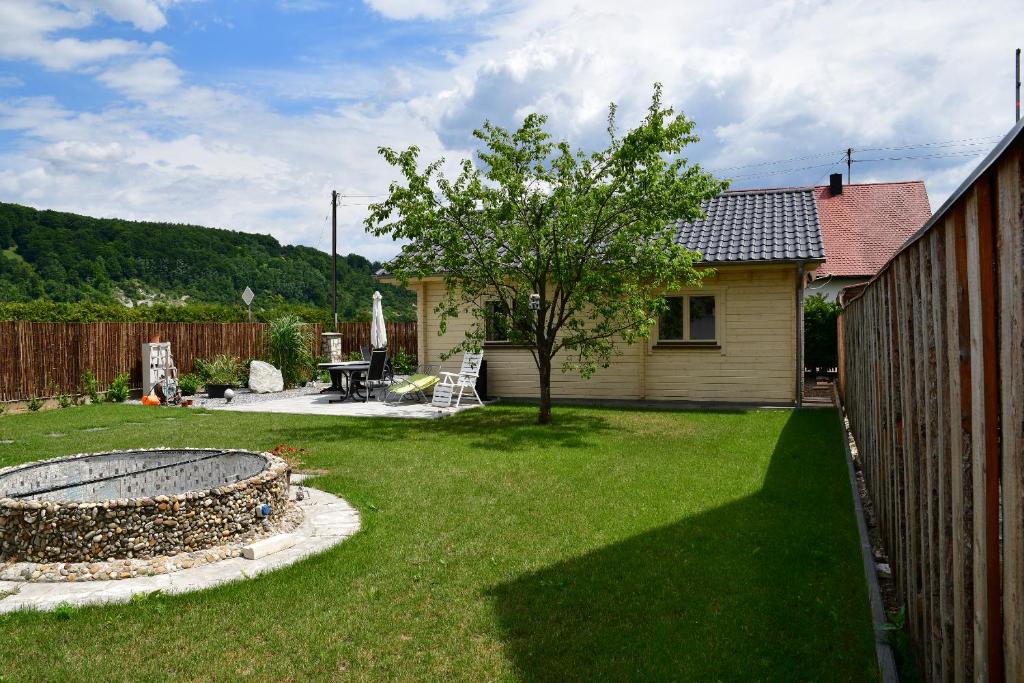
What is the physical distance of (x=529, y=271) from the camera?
416 inches

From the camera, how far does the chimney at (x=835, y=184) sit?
90.1 feet

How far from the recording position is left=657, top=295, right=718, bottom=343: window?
529 inches

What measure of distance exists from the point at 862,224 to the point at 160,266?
118 feet

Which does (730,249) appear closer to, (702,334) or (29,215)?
(702,334)

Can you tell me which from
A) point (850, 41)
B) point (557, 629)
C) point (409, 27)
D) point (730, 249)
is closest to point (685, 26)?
point (850, 41)

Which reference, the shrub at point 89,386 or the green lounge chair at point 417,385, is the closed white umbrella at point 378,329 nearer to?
the green lounge chair at point 417,385

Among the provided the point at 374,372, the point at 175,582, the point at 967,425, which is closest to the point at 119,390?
the point at 374,372

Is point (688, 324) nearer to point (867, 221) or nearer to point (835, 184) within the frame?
point (867, 221)

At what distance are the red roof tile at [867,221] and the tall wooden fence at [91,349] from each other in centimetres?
1935

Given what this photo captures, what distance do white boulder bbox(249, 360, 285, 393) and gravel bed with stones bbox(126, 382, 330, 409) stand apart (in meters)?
0.15

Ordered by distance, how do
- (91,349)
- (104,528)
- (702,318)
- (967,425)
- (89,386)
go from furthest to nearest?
1. (91,349)
2. (89,386)
3. (702,318)
4. (104,528)
5. (967,425)

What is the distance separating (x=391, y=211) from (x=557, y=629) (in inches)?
308

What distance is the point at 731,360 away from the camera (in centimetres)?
1320

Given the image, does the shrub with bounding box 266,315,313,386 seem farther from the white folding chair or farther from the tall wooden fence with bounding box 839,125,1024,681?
the tall wooden fence with bounding box 839,125,1024,681
